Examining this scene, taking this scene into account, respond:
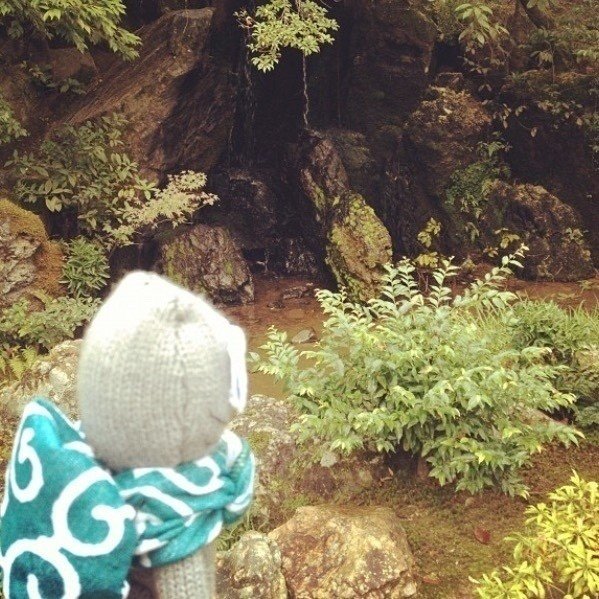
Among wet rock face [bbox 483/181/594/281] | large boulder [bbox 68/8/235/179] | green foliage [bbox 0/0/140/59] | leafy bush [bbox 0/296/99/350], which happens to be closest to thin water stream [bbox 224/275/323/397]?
leafy bush [bbox 0/296/99/350]

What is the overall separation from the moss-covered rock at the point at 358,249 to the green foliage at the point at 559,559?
5.83 metres

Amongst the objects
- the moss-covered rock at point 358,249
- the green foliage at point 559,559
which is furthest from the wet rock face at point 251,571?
the moss-covered rock at point 358,249

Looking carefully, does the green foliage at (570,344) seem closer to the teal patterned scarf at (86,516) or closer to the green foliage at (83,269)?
the teal patterned scarf at (86,516)

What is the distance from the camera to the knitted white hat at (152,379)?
1313mm

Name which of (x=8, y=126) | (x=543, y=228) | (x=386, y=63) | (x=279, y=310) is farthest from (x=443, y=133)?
(x=8, y=126)

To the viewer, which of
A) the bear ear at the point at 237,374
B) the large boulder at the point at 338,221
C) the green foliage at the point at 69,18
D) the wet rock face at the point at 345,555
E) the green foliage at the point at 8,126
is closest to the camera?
the bear ear at the point at 237,374

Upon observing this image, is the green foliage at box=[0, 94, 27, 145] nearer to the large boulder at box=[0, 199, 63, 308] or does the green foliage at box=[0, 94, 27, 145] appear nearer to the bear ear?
the large boulder at box=[0, 199, 63, 308]

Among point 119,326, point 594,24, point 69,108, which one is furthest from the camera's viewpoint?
point 594,24

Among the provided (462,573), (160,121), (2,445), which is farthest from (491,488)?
(160,121)

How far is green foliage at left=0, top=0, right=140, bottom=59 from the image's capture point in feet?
19.6

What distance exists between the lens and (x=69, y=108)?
776 centimetres

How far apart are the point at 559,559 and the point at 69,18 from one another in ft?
21.0

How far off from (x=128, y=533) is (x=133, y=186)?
6.97 meters

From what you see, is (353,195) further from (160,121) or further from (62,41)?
(62,41)
